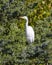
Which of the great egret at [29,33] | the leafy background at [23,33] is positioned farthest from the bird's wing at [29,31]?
the leafy background at [23,33]

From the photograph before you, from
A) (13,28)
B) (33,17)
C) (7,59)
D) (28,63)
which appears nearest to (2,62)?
(7,59)

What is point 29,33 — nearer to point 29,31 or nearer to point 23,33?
point 29,31

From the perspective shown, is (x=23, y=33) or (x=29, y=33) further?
(x=29, y=33)

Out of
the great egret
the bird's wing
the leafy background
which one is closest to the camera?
the leafy background

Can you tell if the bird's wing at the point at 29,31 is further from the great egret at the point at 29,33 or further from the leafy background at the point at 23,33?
the leafy background at the point at 23,33

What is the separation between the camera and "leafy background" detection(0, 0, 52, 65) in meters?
7.70

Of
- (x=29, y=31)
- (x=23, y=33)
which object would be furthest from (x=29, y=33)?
(x=23, y=33)

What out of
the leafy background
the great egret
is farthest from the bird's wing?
the leafy background

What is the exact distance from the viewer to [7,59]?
24.9 feet

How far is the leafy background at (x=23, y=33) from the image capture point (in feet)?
25.3

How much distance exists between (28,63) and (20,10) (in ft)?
6.58

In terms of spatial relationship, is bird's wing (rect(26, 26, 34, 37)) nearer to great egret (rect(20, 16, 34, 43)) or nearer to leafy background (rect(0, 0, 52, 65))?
great egret (rect(20, 16, 34, 43))

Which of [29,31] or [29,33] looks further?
[29,33]

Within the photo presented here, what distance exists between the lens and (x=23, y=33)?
9.82m
